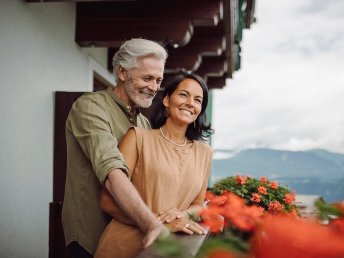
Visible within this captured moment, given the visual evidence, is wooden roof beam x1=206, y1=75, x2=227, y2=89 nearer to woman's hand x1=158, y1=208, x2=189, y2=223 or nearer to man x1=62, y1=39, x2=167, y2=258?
man x1=62, y1=39, x2=167, y2=258

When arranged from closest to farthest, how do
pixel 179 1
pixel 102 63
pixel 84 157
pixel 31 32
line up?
pixel 84 157 → pixel 31 32 → pixel 179 1 → pixel 102 63

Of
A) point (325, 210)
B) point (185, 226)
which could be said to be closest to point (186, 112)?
point (185, 226)

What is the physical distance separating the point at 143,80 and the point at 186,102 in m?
0.24

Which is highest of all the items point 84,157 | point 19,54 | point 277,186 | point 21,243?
point 19,54

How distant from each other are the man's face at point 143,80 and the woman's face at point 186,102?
Result: 163 millimetres

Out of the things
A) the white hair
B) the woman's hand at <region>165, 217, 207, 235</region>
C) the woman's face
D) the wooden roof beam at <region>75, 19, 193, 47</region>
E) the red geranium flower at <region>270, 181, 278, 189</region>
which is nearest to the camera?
the woman's hand at <region>165, 217, 207, 235</region>

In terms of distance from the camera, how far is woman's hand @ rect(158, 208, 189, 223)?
169 cm

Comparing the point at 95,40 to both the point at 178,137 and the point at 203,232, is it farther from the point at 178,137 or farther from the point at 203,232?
the point at 203,232

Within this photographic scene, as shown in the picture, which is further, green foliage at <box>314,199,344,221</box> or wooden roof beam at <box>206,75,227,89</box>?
wooden roof beam at <box>206,75,227,89</box>

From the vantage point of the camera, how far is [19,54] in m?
3.82

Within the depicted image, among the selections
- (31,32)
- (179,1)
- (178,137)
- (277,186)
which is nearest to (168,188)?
(178,137)

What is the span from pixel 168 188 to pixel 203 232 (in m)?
0.34

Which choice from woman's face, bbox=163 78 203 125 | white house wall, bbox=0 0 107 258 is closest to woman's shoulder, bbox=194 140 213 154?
woman's face, bbox=163 78 203 125

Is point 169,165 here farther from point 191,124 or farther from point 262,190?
point 262,190
